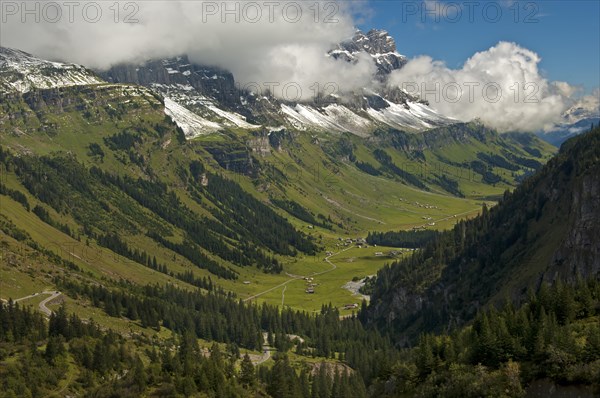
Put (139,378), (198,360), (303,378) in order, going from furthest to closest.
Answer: (303,378) < (198,360) < (139,378)

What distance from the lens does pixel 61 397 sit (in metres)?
144

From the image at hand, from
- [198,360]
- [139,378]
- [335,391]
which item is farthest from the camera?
[335,391]

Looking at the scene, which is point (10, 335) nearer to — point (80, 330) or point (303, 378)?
point (80, 330)

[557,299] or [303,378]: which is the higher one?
[557,299]

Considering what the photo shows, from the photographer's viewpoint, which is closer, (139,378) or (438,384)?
(438,384)

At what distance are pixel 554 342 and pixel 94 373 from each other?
119307 millimetres

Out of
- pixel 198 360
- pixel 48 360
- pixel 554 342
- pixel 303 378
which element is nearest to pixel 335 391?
Result: pixel 303 378

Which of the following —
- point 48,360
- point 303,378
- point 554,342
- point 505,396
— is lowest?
point 303,378

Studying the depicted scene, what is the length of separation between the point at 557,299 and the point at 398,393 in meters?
27.7

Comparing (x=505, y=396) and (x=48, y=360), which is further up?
(x=505, y=396)

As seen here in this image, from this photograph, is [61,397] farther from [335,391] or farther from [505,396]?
[505,396]

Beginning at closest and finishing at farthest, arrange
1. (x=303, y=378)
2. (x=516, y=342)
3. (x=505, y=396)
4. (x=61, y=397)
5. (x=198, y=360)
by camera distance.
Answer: (x=505, y=396), (x=516, y=342), (x=61, y=397), (x=198, y=360), (x=303, y=378)

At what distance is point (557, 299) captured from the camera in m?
93.8

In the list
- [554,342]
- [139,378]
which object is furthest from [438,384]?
[139,378]
